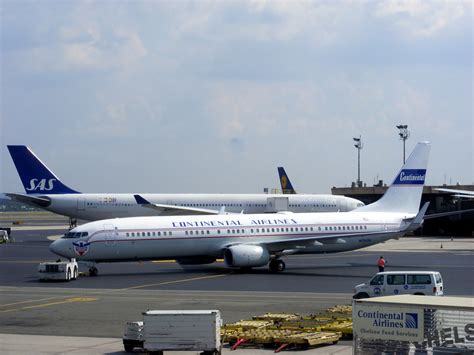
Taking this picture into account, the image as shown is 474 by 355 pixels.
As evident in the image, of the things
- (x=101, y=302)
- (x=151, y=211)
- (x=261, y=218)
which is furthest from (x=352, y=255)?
(x=101, y=302)

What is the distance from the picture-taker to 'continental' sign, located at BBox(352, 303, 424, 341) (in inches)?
773

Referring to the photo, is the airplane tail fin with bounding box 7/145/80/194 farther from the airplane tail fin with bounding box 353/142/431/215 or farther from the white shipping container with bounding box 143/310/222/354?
the white shipping container with bounding box 143/310/222/354

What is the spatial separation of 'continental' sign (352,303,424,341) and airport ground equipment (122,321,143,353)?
814 cm

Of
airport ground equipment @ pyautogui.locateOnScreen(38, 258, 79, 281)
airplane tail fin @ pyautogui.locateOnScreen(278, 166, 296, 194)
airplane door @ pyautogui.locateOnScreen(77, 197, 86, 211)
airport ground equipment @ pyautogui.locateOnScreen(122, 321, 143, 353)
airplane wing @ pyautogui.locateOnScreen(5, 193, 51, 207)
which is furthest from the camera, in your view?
airplane tail fin @ pyautogui.locateOnScreen(278, 166, 296, 194)

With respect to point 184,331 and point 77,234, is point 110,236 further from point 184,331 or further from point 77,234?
point 184,331

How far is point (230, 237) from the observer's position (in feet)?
180

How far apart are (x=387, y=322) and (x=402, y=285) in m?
17.1

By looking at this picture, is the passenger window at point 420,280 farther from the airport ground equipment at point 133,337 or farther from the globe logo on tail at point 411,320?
the globe logo on tail at point 411,320

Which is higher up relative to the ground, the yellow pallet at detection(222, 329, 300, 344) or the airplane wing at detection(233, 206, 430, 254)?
the airplane wing at detection(233, 206, 430, 254)

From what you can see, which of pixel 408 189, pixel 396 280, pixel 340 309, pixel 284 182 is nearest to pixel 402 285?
pixel 396 280

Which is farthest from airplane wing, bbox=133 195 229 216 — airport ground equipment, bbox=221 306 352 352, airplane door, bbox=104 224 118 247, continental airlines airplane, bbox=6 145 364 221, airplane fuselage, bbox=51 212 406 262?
airport ground equipment, bbox=221 306 352 352

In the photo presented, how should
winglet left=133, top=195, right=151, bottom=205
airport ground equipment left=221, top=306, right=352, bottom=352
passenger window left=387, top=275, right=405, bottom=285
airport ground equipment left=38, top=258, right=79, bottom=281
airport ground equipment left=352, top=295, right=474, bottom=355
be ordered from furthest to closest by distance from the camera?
1. winglet left=133, top=195, right=151, bottom=205
2. airport ground equipment left=38, top=258, right=79, bottom=281
3. passenger window left=387, top=275, right=405, bottom=285
4. airport ground equipment left=221, top=306, right=352, bottom=352
5. airport ground equipment left=352, top=295, right=474, bottom=355

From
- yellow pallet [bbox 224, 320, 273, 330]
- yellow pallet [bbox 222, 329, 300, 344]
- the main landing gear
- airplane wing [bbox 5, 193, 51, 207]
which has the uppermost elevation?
airplane wing [bbox 5, 193, 51, 207]

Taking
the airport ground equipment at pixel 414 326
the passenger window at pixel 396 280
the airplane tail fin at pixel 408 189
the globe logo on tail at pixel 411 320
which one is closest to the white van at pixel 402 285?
the passenger window at pixel 396 280
